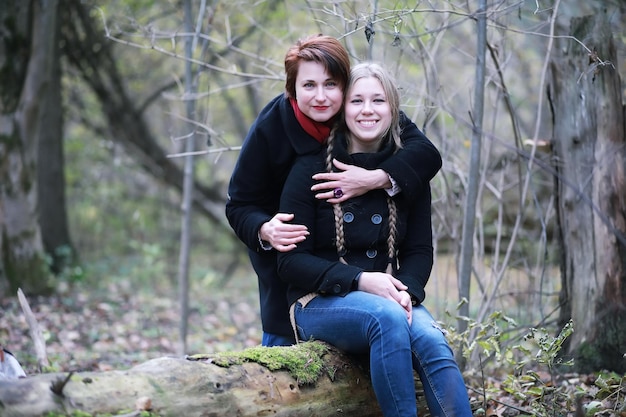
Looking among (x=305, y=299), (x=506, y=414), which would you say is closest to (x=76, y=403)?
(x=305, y=299)

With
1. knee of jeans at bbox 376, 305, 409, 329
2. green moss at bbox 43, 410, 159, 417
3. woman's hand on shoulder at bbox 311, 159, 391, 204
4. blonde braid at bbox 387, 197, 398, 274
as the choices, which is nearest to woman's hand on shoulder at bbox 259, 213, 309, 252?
woman's hand on shoulder at bbox 311, 159, 391, 204

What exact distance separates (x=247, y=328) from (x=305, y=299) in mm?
4667

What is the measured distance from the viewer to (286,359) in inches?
121

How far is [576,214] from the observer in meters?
4.17

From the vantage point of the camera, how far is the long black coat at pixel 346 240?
3.19 metres

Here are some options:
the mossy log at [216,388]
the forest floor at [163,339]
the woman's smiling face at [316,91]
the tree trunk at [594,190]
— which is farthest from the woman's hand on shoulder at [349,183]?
the tree trunk at [594,190]

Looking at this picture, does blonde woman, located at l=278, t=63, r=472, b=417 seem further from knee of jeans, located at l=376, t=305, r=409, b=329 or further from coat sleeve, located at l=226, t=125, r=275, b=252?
coat sleeve, located at l=226, t=125, r=275, b=252

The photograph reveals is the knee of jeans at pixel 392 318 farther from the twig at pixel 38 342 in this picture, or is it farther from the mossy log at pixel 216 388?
the twig at pixel 38 342

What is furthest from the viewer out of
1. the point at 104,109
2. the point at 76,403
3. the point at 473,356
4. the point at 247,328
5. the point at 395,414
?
the point at 104,109

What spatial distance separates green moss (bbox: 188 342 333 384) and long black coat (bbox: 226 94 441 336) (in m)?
0.38

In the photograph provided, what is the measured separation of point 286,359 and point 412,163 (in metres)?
1.12

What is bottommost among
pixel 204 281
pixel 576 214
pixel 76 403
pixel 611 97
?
pixel 204 281

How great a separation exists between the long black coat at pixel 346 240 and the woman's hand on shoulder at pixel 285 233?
40 mm

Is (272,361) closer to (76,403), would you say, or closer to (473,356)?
(76,403)
